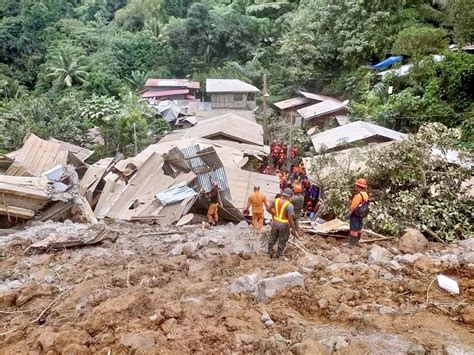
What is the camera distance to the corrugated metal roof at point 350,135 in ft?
53.6

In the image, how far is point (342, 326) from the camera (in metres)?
4.75

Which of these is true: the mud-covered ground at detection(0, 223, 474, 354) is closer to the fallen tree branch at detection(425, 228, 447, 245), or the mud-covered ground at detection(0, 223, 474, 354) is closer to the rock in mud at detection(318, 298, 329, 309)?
the rock in mud at detection(318, 298, 329, 309)

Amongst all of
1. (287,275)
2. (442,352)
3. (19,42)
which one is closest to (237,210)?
(287,275)

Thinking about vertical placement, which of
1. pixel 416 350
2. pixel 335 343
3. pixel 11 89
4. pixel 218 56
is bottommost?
pixel 11 89

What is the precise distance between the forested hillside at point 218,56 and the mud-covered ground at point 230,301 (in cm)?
1169

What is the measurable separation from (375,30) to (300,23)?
5.92 m

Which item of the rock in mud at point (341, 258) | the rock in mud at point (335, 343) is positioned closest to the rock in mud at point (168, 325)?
the rock in mud at point (335, 343)

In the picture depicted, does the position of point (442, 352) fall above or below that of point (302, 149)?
above

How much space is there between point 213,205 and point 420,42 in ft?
47.7

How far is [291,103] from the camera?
91.0 feet

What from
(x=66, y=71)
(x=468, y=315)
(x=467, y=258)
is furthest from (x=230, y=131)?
(x=66, y=71)

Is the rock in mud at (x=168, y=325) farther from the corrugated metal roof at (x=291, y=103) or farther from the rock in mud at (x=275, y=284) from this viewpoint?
the corrugated metal roof at (x=291, y=103)

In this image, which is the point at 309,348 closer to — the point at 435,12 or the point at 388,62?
the point at 388,62

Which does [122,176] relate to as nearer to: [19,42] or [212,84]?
[212,84]
